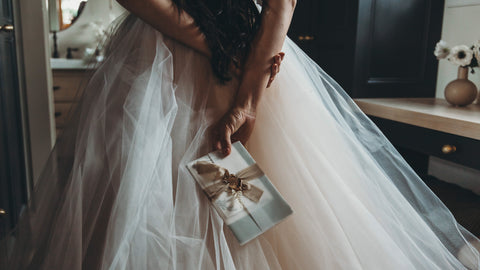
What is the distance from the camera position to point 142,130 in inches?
23.1

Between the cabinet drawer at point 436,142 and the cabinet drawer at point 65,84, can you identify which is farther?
the cabinet drawer at point 65,84

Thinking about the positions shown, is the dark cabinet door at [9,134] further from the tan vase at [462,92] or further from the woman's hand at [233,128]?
the tan vase at [462,92]

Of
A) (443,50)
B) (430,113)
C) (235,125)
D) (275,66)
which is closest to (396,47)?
(443,50)

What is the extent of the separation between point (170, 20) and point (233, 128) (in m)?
0.23

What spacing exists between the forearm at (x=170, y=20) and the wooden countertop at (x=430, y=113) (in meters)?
0.76

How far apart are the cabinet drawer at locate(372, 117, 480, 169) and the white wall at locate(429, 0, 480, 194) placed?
0.46 meters

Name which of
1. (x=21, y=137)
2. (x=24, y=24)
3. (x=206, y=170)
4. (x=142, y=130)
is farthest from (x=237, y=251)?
(x=24, y=24)

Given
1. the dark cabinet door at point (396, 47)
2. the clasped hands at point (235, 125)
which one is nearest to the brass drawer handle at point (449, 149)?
the dark cabinet door at point (396, 47)

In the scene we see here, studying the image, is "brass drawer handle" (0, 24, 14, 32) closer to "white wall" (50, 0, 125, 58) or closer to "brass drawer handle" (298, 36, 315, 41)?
"brass drawer handle" (298, 36, 315, 41)

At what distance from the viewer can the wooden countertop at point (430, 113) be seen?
0.98 metres

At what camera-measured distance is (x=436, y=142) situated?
1.09 meters

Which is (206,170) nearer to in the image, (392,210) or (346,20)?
(392,210)

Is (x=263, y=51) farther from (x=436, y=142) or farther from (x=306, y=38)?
(x=306, y=38)

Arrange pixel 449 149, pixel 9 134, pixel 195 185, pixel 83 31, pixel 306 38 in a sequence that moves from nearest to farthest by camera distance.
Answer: pixel 195 185 < pixel 449 149 < pixel 9 134 < pixel 306 38 < pixel 83 31
